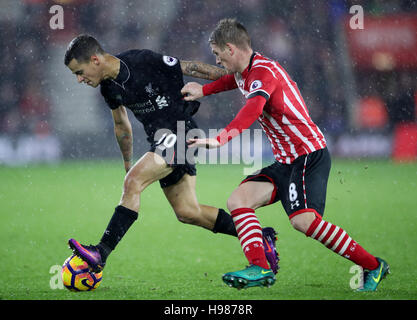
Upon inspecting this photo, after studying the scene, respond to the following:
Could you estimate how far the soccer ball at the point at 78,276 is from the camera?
4242 millimetres

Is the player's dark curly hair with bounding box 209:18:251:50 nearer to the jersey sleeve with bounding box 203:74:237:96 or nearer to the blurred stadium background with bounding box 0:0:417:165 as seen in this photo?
the jersey sleeve with bounding box 203:74:237:96

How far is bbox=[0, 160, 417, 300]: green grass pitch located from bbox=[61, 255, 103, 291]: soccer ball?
0.08 metres

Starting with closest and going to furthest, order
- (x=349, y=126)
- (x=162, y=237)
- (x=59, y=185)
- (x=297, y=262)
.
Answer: (x=297, y=262)
(x=162, y=237)
(x=59, y=185)
(x=349, y=126)

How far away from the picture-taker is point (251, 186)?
4293 mm

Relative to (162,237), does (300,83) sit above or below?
above

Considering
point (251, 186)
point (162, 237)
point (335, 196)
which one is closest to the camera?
point (251, 186)

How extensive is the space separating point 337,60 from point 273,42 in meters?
1.59

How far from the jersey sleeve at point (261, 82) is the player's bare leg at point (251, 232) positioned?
2.08 ft

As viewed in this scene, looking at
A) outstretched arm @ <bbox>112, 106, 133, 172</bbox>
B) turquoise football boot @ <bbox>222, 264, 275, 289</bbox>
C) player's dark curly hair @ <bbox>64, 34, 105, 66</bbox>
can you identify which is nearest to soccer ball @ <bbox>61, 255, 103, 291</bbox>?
turquoise football boot @ <bbox>222, 264, 275, 289</bbox>

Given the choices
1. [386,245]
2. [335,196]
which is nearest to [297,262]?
[386,245]

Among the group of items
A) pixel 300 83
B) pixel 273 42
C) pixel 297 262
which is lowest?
pixel 297 262

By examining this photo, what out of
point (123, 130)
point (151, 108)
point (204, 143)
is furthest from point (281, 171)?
point (123, 130)

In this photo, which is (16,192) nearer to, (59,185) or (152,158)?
(59,185)

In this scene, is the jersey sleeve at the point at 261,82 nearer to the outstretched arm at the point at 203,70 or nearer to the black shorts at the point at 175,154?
the outstretched arm at the point at 203,70
